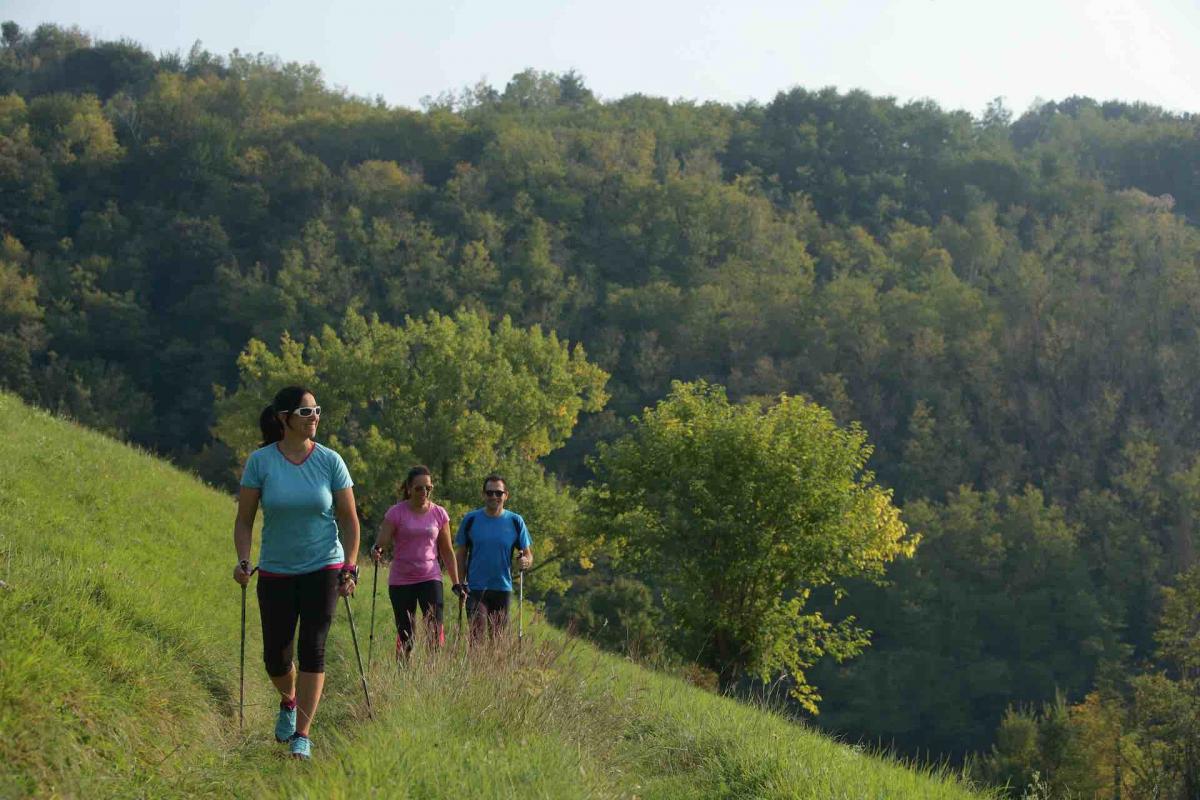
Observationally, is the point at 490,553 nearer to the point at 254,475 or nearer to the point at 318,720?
the point at 318,720

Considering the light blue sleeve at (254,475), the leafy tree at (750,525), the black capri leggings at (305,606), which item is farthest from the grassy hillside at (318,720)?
the leafy tree at (750,525)

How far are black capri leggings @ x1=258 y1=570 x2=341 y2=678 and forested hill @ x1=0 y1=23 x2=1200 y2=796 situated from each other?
56.9 meters

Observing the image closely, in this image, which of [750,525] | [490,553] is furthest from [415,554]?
[750,525]

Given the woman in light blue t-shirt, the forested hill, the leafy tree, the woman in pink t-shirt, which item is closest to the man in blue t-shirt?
the woman in pink t-shirt

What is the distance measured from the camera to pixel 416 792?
5.34 meters

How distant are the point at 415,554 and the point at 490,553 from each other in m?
0.65

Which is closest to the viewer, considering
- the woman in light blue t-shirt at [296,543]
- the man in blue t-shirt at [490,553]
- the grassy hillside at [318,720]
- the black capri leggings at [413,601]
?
the grassy hillside at [318,720]

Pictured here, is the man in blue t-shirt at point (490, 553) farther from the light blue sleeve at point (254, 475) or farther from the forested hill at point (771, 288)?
the forested hill at point (771, 288)

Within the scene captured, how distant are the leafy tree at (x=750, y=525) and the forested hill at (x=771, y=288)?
38808mm

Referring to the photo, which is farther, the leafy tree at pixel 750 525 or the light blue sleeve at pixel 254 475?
the leafy tree at pixel 750 525

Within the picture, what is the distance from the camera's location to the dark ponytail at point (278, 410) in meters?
6.81

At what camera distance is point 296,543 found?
22.3 ft

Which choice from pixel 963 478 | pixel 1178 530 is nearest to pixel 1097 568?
pixel 1178 530

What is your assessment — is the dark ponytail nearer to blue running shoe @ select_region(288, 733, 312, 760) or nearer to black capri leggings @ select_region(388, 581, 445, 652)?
blue running shoe @ select_region(288, 733, 312, 760)
